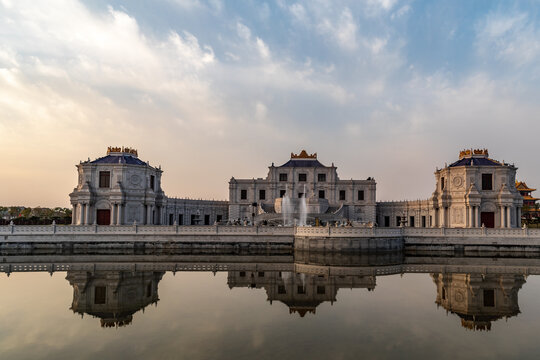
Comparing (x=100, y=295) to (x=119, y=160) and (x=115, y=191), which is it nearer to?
(x=115, y=191)

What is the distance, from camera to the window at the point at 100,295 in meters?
18.1

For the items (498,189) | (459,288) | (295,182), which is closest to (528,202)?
(498,189)

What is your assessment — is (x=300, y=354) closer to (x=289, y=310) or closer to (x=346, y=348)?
(x=346, y=348)

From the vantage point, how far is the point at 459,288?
21281 mm

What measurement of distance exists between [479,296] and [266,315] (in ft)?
36.0

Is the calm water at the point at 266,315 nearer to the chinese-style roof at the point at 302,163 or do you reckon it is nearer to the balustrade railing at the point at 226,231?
the balustrade railing at the point at 226,231

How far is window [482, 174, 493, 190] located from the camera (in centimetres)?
4616

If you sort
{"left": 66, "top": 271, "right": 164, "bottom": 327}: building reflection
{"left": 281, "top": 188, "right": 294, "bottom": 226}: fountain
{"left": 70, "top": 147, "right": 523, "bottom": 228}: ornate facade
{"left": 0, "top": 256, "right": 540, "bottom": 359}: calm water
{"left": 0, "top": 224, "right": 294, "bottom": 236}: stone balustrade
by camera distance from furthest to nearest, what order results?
{"left": 281, "top": 188, "right": 294, "bottom": 226}: fountain, {"left": 70, "top": 147, "right": 523, "bottom": 228}: ornate facade, {"left": 0, "top": 224, "right": 294, "bottom": 236}: stone balustrade, {"left": 66, "top": 271, "right": 164, "bottom": 327}: building reflection, {"left": 0, "top": 256, "right": 540, "bottom": 359}: calm water

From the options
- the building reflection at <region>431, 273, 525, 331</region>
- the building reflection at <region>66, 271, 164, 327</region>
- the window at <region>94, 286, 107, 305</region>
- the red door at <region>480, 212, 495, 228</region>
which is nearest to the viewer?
the building reflection at <region>431, 273, 525, 331</region>

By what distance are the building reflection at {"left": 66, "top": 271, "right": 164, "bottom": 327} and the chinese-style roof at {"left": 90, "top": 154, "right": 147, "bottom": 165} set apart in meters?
23.5

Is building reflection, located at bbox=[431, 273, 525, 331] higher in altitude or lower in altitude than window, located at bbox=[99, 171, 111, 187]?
lower

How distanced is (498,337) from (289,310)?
25.0ft

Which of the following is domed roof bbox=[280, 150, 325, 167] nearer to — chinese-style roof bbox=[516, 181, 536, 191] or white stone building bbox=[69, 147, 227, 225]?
white stone building bbox=[69, 147, 227, 225]

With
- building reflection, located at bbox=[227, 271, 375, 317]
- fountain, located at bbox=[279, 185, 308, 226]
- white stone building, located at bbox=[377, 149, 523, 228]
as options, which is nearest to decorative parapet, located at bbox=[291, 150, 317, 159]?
fountain, located at bbox=[279, 185, 308, 226]
